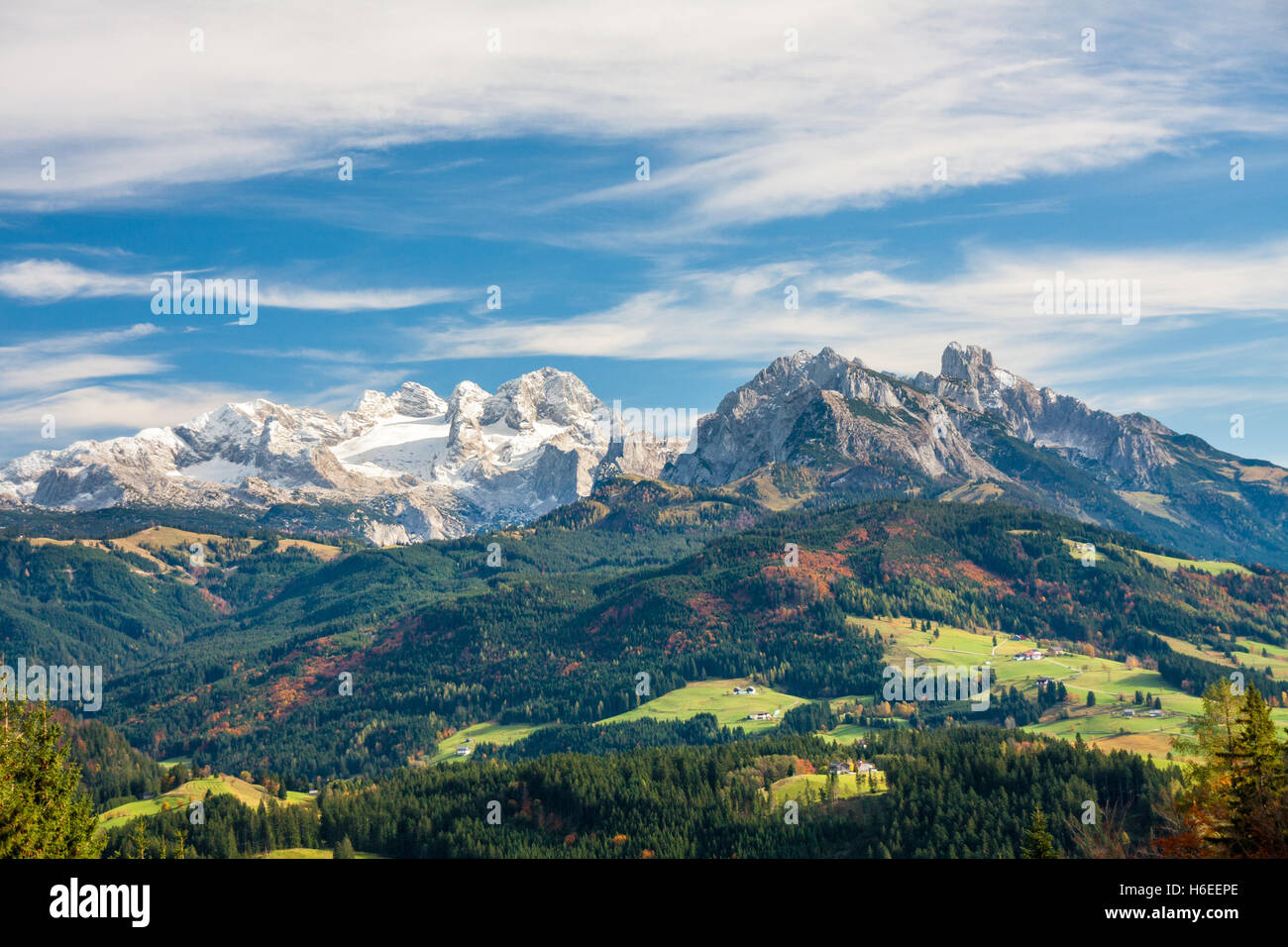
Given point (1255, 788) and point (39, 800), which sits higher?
point (1255, 788)

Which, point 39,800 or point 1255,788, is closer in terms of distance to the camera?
point 1255,788

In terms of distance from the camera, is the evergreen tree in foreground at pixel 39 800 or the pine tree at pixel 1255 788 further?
the evergreen tree in foreground at pixel 39 800

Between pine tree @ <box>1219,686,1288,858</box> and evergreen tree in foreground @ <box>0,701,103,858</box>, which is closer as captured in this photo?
pine tree @ <box>1219,686,1288,858</box>

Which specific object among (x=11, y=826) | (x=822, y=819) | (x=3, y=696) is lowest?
(x=822, y=819)
